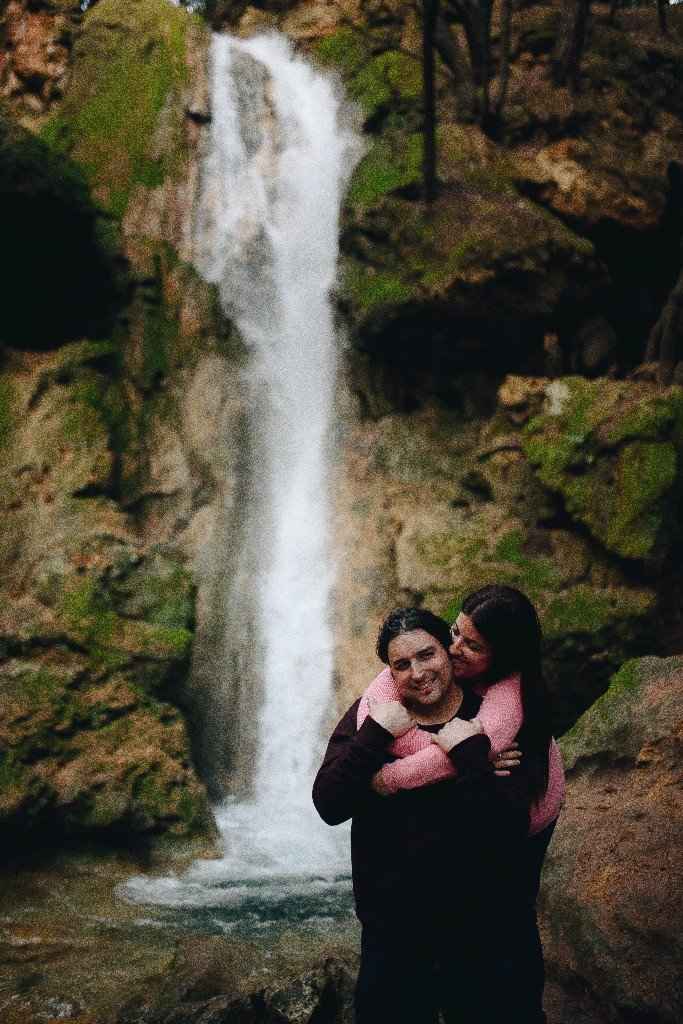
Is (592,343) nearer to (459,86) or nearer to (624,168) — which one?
(624,168)

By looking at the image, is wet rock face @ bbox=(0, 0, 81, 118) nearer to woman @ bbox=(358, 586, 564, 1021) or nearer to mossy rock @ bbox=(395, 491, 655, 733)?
mossy rock @ bbox=(395, 491, 655, 733)

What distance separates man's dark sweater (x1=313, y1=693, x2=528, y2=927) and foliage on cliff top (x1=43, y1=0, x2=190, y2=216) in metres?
12.2

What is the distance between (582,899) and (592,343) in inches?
399

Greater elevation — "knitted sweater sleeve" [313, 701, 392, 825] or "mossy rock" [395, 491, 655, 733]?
"mossy rock" [395, 491, 655, 733]

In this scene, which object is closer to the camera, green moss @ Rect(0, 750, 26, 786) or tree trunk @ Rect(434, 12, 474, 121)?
green moss @ Rect(0, 750, 26, 786)

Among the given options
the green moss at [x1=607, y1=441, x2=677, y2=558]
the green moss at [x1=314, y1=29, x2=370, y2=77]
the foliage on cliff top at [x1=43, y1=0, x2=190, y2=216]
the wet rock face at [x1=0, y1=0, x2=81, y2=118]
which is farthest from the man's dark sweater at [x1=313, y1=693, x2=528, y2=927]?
the green moss at [x1=314, y1=29, x2=370, y2=77]

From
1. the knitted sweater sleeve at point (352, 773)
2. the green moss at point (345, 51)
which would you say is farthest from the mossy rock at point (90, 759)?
the green moss at point (345, 51)

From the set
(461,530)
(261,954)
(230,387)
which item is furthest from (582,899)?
(230,387)

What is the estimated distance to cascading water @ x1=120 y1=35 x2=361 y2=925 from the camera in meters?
8.96

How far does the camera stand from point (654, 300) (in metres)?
15.1

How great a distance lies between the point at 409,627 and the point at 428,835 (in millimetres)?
671

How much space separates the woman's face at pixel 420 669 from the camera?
117 inches

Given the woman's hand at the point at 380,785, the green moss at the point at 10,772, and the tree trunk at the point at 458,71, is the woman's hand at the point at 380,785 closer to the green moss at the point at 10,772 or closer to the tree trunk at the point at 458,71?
the green moss at the point at 10,772

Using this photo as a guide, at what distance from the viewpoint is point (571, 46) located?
15609 mm
